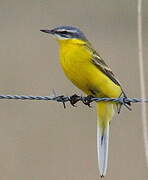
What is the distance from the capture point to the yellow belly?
21.2 ft

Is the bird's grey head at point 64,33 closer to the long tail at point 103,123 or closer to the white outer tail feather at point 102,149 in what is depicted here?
the long tail at point 103,123

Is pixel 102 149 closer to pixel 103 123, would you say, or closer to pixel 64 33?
pixel 103 123

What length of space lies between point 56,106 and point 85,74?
270cm

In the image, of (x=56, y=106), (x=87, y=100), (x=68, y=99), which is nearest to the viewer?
(x=68, y=99)

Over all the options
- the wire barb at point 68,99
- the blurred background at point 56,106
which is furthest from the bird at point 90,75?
the blurred background at point 56,106

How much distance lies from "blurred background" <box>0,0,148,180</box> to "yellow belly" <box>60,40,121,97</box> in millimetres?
1734

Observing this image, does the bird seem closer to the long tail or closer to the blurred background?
the long tail

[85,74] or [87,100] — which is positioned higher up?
[85,74]

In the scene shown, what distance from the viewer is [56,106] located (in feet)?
30.0

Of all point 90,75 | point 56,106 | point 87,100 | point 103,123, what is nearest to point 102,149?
point 103,123

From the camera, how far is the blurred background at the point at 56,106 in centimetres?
834

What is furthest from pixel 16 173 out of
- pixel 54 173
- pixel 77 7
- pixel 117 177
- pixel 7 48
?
pixel 77 7

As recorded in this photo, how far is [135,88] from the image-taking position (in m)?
9.38

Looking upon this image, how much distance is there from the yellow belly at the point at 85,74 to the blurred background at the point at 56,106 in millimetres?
1734
